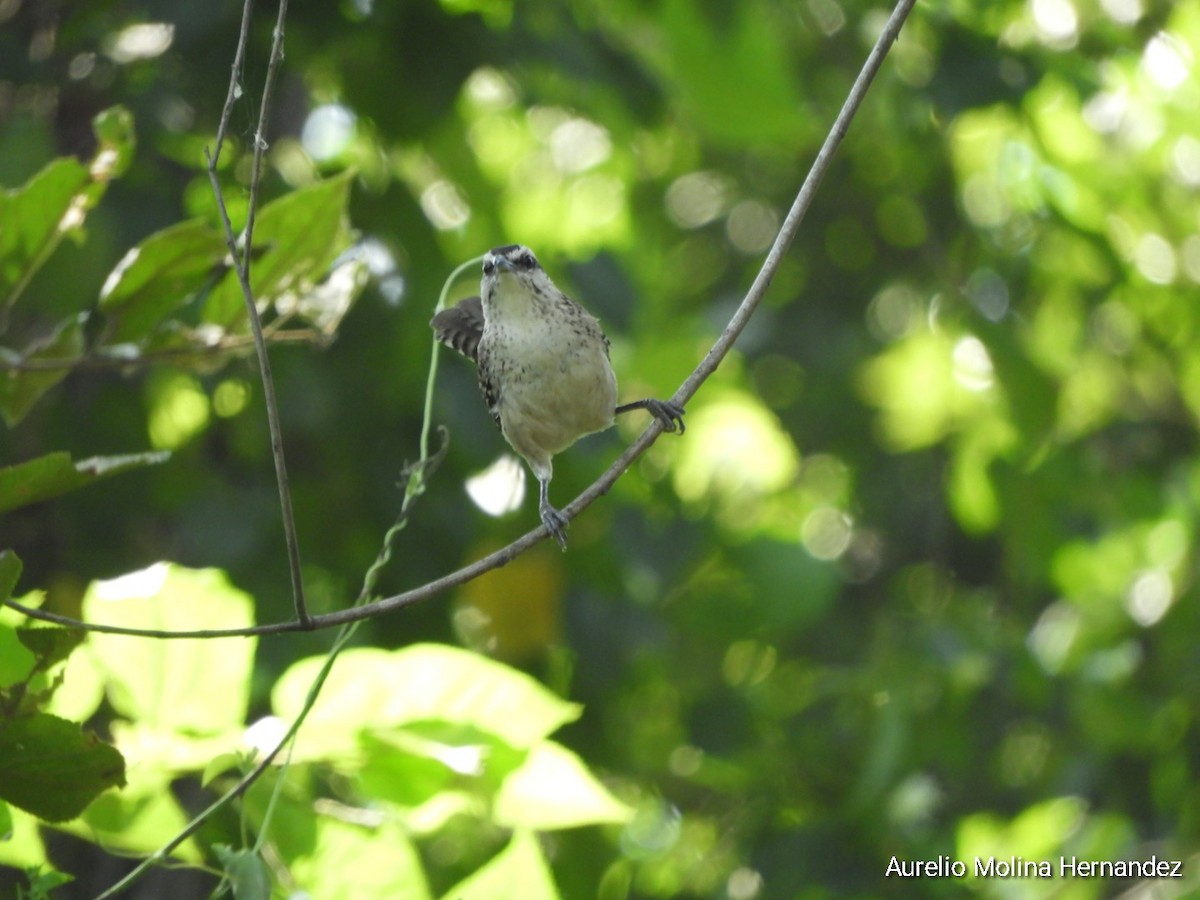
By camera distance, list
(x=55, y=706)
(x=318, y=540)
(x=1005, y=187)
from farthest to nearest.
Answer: (x=1005, y=187) → (x=318, y=540) → (x=55, y=706)

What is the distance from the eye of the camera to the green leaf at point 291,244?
239 cm

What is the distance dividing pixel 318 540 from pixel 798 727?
2032 millimetres

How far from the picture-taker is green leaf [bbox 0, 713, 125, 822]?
1.77 metres

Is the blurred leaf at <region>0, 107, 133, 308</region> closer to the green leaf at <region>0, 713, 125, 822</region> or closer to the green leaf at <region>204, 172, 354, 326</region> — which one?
the green leaf at <region>204, 172, 354, 326</region>

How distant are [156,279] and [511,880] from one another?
49.9 inches

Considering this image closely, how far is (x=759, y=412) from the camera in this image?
6285 mm

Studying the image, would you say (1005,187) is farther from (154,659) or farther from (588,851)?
(154,659)

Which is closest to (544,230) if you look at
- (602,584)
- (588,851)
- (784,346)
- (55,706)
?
(784,346)

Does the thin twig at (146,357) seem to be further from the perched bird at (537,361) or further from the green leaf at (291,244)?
the perched bird at (537,361)

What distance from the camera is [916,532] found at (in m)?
6.70

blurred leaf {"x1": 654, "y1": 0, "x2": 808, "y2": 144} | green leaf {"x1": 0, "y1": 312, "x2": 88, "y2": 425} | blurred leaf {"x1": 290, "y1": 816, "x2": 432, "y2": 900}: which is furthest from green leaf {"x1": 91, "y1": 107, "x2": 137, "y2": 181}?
blurred leaf {"x1": 654, "y1": 0, "x2": 808, "y2": 144}

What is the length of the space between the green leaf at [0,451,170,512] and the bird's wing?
1.57 meters

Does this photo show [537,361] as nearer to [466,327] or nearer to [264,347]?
[466,327]

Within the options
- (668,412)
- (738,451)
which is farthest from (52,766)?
(738,451)
